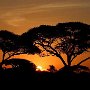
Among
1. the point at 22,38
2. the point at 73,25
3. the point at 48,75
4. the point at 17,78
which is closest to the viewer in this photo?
the point at 17,78

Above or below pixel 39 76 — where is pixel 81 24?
above

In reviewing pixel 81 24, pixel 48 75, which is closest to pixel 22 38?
pixel 81 24

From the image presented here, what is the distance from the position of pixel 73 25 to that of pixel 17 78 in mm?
31297

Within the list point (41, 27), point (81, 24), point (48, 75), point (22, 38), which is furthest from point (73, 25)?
point (48, 75)

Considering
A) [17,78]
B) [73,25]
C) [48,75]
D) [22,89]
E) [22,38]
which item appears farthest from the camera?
→ [22,38]

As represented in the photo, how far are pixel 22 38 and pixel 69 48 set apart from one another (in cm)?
872

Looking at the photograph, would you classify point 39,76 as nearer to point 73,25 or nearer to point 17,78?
point 17,78

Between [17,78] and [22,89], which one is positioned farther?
[17,78]

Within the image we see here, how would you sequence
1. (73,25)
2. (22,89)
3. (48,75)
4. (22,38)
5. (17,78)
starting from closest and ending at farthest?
(22,89)
(17,78)
(48,75)
(73,25)
(22,38)

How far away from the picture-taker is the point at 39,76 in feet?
105

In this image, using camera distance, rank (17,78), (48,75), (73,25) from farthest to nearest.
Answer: (73,25) < (48,75) < (17,78)

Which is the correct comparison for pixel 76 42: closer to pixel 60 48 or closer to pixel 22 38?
pixel 60 48

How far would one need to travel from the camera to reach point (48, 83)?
97.8 feet

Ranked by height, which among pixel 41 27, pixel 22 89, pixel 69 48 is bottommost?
pixel 22 89
